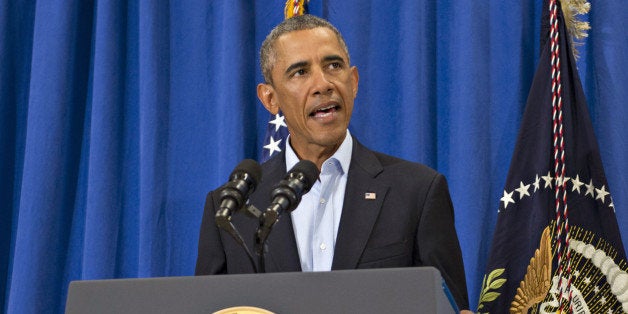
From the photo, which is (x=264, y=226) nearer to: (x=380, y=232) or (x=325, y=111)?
(x=380, y=232)

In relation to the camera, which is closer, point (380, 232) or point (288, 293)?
point (288, 293)

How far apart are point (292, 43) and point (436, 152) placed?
3.45 ft

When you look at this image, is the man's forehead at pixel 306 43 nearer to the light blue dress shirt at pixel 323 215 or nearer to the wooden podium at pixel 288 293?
the light blue dress shirt at pixel 323 215

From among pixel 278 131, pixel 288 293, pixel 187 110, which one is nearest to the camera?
pixel 288 293

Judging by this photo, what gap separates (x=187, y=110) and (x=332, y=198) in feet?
4.48

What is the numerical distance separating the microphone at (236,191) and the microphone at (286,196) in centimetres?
5

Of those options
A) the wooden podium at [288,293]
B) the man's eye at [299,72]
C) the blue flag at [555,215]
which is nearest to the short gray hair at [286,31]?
the man's eye at [299,72]

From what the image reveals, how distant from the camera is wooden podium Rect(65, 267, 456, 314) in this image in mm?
1354

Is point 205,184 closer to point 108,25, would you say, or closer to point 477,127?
point 108,25

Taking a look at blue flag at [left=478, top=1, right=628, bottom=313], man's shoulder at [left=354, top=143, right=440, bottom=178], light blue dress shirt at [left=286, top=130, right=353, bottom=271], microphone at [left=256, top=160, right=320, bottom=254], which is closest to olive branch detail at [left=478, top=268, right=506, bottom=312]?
blue flag at [left=478, top=1, right=628, bottom=313]

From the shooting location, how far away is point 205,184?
3.53m

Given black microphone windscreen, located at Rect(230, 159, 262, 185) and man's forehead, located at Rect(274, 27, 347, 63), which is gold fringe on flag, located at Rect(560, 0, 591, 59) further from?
black microphone windscreen, located at Rect(230, 159, 262, 185)

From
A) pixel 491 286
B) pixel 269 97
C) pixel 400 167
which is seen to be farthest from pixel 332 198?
pixel 491 286

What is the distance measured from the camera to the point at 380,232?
221 centimetres
